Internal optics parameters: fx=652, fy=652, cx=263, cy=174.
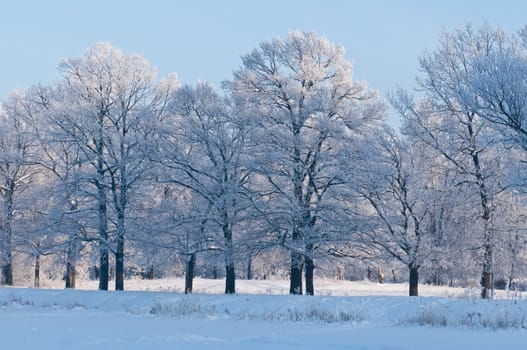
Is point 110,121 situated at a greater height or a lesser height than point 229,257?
greater

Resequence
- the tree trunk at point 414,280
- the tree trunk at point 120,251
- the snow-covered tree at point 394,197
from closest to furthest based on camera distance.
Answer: the snow-covered tree at point 394,197 < the tree trunk at point 414,280 < the tree trunk at point 120,251

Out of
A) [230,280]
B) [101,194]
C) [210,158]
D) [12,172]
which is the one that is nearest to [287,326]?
[230,280]

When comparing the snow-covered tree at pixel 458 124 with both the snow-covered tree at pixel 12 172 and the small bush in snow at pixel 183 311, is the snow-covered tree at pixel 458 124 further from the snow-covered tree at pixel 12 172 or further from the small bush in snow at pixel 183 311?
the snow-covered tree at pixel 12 172

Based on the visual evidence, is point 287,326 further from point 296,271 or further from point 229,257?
point 296,271

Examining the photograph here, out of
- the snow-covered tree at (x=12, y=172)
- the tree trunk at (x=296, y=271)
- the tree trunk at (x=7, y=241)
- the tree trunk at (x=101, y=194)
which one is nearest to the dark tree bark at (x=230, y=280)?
the tree trunk at (x=296, y=271)

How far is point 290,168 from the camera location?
26.2 metres

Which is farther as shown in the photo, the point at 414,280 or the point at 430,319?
the point at 414,280

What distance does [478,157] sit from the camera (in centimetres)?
2711

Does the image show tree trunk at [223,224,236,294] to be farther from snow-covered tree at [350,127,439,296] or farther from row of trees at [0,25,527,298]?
snow-covered tree at [350,127,439,296]

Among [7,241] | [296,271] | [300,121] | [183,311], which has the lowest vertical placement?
[183,311]

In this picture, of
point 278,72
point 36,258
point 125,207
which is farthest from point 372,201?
point 36,258

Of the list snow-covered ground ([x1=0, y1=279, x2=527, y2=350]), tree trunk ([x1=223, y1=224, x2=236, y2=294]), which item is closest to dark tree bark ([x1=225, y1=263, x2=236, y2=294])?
tree trunk ([x1=223, y1=224, x2=236, y2=294])

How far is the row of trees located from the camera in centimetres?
2544

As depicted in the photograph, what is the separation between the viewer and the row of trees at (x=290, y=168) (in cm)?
2544
